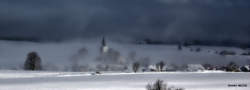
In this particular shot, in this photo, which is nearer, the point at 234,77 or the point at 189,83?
the point at 189,83

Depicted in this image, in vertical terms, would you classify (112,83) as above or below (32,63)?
below

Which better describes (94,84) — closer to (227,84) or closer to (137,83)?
(137,83)

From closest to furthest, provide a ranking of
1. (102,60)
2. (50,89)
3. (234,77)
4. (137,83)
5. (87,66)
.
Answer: (50,89) < (137,83) < (234,77) < (87,66) < (102,60)

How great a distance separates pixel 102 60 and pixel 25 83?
281 ft

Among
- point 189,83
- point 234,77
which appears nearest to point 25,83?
point 189,83

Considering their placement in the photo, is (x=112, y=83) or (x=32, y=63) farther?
(x=32, y=63)

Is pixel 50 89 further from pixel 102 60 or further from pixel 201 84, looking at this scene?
pixel 102 60

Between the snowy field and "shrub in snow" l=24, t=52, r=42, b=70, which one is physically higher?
"shrub in snow" l=24, t=52, r=42, b=70

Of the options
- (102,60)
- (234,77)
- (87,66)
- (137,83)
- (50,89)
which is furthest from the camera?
(102,60)

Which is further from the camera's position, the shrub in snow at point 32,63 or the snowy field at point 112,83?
the shrub in snow at point 32,63

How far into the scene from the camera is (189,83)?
63094mm

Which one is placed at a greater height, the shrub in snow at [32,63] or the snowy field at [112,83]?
the shrub in snow at [32,63]

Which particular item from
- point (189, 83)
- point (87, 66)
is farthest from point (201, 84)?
point (87, 66)

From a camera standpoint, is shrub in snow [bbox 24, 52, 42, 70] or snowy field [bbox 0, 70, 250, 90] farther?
shrub in snow [bbox 24, 52, 42, 70]
